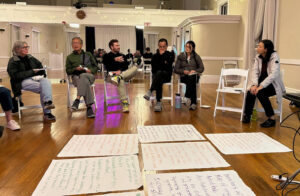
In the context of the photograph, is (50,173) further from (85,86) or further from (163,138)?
(85,86)

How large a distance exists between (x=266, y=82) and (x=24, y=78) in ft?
11.1

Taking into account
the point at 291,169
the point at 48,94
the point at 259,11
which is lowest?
the point at 291,169

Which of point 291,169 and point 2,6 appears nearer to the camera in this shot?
point 291,169

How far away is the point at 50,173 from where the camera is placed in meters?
1.99

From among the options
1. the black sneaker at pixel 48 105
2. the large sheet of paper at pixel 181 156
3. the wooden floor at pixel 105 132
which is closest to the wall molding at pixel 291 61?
the wooden floor at pixel 105 132

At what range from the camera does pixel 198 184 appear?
1786mm

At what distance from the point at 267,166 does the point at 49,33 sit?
14.4m

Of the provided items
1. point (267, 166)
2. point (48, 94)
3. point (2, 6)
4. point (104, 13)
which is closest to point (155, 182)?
point (267, 166)

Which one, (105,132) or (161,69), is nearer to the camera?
(105,132)

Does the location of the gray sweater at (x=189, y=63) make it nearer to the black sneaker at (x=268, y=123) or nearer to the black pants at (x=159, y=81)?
the black pants at (x=159, y=81)

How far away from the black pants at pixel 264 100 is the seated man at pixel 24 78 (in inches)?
109

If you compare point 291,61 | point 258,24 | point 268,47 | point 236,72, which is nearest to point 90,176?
point 236,72

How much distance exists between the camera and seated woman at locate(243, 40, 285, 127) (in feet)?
11.0

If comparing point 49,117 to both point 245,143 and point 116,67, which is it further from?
point 245,143
